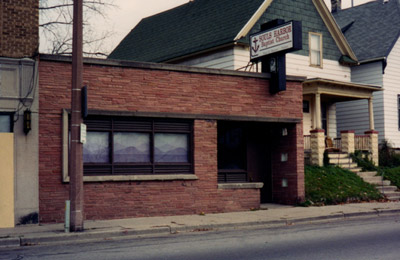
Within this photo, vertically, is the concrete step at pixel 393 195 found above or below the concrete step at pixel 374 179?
below

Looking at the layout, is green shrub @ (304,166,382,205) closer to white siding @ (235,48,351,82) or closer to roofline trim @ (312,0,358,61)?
white siding @ (235,48,351,82)

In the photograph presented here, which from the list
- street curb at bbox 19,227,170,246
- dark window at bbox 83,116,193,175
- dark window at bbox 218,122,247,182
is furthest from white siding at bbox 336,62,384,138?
street curb at bbox 19,227,170,246

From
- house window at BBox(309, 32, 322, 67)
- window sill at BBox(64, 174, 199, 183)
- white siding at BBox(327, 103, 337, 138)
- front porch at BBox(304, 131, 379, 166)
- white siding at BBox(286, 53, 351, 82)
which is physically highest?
house window at BBox(309, 32, 322, 67)

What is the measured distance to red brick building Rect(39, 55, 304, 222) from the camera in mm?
13727

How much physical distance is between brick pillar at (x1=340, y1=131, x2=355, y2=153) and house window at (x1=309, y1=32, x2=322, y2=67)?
4.27 metres

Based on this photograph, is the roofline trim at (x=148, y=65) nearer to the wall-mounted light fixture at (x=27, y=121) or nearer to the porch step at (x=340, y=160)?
the wall-mounted light fixture at (x=27, y=121)

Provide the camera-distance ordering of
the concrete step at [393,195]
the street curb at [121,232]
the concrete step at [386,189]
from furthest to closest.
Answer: the concrete step at [386,189], the concrete step at [393,195], the street curb at [121,232]

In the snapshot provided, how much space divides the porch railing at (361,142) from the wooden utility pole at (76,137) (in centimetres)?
1559

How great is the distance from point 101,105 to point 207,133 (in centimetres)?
350

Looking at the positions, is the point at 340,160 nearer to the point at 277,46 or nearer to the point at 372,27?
the point at 277,46

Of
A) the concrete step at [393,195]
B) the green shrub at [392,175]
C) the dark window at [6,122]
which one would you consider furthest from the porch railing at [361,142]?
the dark window at [6,122]

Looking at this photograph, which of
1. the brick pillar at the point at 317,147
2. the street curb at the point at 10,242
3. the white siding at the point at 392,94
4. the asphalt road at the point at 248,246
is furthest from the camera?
the white siding at the point at 392,94

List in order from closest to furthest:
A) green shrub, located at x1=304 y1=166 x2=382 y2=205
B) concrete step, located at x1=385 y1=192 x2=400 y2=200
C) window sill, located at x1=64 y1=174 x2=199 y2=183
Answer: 1. window sill, located at x1=64 y1=174 x2=199 y2=183
2. green shrub, located at x1=304 y1=166 x2=382 y2=205
3. concrete step, located at x1=385 y1=192 x2=400 y2=200

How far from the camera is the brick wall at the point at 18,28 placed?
13.3 metres
